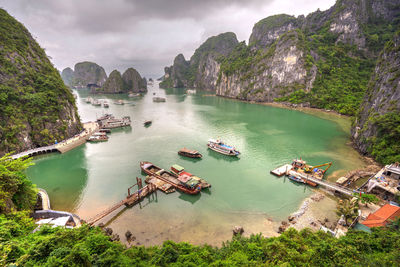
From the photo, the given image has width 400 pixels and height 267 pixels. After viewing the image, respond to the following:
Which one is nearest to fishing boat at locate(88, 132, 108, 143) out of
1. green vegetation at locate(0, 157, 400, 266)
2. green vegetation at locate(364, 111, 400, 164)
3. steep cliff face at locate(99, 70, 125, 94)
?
green vegetation at locate(0, 157, 400, 266)

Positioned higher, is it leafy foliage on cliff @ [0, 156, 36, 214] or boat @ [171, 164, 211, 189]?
leafy foliage on cliff @ [0, 156, 36, 214]

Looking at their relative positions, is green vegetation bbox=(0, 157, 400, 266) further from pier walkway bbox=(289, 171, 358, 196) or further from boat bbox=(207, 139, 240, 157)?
boat bbox=(207, 139, 240, 157)

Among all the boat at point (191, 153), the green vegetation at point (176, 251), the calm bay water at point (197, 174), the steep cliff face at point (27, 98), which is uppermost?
the steep cliff face at point (27, 98)

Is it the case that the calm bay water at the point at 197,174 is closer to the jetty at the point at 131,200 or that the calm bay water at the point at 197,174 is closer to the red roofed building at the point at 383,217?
the jetty at the point at 131,200

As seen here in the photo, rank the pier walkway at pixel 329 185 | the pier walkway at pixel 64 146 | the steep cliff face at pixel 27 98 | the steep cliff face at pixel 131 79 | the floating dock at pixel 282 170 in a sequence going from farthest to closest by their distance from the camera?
the steep cliff face at pixel 131 79
the pier walkway at pixel 64 146
the steep cliff face at pixel 27 98
the floating dock at pixel 282 170
the pier walkway at pixel 329 185

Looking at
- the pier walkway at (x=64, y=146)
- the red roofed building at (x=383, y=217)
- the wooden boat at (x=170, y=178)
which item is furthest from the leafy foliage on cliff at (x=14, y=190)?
the red roofed building at (x=383, y=217)

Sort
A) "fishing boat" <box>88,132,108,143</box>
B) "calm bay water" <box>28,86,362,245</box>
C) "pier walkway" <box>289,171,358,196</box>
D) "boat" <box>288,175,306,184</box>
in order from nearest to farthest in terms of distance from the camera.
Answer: "calm bay water" <box>28,86,362,245</box>, "pier walkway" <box>289,171,358,196</box>, "boat" <box>288,175,306,184</box>, "fishing boat" <box>88,132,108,143</box>

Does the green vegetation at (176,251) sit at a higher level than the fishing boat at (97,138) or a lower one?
higher
